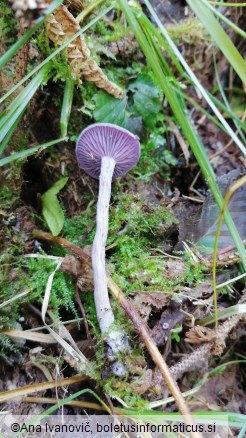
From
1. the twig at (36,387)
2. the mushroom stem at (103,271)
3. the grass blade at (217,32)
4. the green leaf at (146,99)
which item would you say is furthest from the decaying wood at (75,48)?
the twig at (36,387)

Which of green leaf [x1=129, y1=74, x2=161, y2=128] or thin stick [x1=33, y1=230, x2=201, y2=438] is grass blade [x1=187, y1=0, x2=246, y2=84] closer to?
green leaf [x1=129, y1=74, x2=161, y2=128]

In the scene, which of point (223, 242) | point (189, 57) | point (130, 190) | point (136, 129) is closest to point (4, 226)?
point (130, 190)

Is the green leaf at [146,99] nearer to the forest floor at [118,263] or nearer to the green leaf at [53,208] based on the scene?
the forest floor at [118,263]

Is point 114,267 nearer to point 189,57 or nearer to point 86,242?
point 86,242

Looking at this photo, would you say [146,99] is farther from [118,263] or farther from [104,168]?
[118,263]

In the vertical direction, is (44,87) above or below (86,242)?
above

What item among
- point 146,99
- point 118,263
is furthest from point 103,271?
point 146,99
